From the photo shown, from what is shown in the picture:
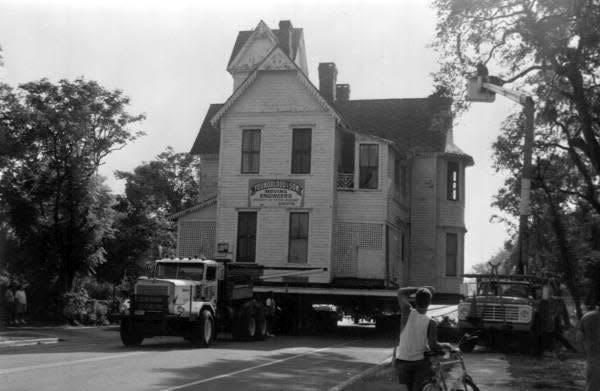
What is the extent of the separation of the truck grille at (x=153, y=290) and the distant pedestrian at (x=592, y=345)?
13965 mm

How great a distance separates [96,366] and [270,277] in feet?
50.8

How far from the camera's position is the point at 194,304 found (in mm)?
23375

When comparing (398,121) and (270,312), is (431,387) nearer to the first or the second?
(270,312)

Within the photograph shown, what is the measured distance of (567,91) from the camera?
1136 inches

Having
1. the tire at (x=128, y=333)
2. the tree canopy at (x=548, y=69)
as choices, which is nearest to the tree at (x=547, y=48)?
the tree canopy at (x=548, y=69)

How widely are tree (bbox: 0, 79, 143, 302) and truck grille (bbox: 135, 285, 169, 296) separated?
1316 centimetres

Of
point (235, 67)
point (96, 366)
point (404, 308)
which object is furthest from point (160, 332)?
point (235, 67)

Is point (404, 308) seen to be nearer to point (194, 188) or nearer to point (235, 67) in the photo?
point (235, 67)

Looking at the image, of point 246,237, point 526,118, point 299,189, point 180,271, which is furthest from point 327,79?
point 526,118

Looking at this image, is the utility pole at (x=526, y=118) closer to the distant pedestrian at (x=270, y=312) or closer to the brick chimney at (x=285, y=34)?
the distant pedestrian at (x=270, y=312)

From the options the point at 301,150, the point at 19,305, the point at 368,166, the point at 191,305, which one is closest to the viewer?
the point at 191,305

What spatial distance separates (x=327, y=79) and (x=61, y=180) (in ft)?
51.7

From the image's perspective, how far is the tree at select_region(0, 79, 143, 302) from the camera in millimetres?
34344

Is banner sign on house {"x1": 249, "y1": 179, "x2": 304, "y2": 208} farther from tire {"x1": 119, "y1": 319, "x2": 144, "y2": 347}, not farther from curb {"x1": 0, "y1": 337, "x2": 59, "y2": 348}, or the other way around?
tire {"x1": 119, "y1": 319, "x2": 144, "y2": 347}
